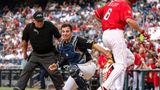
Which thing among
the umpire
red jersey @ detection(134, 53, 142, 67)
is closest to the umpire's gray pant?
the umpire

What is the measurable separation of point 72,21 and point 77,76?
17.4 metres

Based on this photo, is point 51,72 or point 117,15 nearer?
point 117,15

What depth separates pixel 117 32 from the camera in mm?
10219

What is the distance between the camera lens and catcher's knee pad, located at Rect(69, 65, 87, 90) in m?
9.66

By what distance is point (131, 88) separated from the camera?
1206 cm

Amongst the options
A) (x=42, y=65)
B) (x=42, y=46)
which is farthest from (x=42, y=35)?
(x=42, y=65)

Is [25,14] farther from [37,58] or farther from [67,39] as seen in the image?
[67,39]

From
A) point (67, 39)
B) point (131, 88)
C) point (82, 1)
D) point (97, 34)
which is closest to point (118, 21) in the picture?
point (67, 39)

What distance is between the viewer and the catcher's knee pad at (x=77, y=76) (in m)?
9.66

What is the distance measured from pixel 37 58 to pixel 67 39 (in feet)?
7.24

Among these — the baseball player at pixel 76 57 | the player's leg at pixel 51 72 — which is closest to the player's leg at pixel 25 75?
the player's leg at pixel 51 72

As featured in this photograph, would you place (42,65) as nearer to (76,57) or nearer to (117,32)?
(76,57)

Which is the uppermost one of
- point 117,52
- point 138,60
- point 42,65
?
point 117,52

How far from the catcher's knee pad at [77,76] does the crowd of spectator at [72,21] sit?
6.08m
